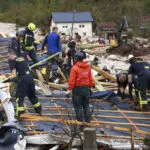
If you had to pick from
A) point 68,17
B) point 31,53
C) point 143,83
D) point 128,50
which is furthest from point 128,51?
point 68,17

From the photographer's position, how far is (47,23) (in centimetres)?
5869

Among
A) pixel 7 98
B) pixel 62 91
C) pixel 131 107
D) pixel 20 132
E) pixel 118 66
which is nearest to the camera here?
pixel 20 132

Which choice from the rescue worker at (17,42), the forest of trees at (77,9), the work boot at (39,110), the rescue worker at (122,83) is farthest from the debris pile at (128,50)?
the forest of trees at (77,9)

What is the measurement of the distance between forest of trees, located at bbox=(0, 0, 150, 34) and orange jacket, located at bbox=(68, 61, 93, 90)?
44546 mm

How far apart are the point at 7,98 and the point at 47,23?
1980 inches

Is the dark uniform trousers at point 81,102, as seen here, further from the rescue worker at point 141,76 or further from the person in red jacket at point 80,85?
the rescue worker at point 141,76

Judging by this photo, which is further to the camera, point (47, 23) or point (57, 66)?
point (47, 23)

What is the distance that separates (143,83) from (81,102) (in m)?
1.96

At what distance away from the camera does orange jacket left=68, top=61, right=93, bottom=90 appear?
26.2 feet

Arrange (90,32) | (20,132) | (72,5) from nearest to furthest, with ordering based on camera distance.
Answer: (20,132)
(90,32)
(72,5)

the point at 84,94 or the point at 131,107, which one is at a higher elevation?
the point at 84,94

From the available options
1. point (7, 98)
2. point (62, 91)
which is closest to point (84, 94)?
point (7, 98)

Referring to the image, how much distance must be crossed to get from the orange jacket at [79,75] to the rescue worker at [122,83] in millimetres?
2365

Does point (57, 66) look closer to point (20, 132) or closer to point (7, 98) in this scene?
point (7, 98)
